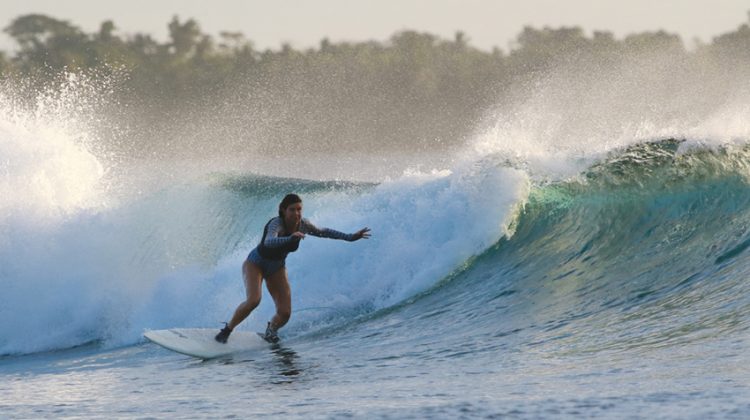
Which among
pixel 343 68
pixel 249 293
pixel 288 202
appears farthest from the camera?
pixel 343 68

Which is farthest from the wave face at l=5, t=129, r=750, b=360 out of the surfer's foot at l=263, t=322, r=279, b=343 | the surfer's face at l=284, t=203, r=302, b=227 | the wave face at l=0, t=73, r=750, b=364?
the surfer's face at l=284, t=203, r=302, b=227

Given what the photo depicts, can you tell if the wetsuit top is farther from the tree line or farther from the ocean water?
the tree line

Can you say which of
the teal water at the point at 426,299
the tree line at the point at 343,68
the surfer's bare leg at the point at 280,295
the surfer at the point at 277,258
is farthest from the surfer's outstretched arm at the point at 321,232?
the tree line at the point at 343,68

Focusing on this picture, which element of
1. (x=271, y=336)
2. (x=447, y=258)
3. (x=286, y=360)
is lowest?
(x=286, y=360)

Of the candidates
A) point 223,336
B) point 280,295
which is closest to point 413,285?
point 280,295

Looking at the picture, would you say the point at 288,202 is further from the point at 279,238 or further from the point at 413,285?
the point at 413,285

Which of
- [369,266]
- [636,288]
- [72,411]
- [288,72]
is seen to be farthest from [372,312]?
[288,72]

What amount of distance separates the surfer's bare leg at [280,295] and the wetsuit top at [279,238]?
188 millimetres

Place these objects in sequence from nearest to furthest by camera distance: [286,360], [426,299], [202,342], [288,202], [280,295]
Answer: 1. [286,360]
2. [288,202]
3. [202,342]
4. [280,295]
5. [426,299]

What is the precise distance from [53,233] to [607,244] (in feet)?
20.3

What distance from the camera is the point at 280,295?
10.1m

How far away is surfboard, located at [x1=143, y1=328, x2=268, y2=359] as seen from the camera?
973 cm

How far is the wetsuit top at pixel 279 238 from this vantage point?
9.63m

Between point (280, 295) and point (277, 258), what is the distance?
0.32 meters
